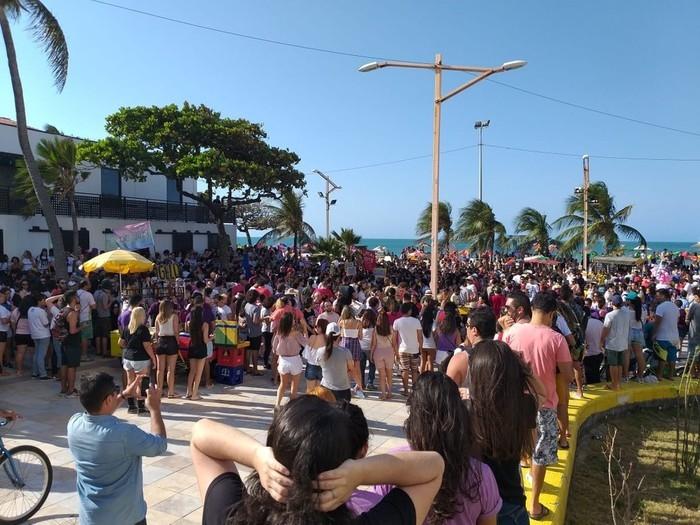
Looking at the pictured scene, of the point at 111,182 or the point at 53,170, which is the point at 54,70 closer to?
the point at 53,170

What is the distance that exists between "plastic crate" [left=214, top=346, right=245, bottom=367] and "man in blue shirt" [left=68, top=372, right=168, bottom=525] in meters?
6.31

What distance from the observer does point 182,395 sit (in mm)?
8438

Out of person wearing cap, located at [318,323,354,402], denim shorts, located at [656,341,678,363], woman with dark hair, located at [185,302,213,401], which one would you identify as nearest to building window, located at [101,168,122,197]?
woman with dark hair, located at [185,302,213,401]

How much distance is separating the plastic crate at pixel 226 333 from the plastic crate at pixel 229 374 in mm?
504

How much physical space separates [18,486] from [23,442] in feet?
7.53

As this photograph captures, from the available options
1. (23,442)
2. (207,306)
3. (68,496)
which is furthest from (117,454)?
(207,306)

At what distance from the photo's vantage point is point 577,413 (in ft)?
23.3

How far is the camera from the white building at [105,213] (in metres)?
19.9

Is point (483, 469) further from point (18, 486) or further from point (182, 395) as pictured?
point (182, 395)

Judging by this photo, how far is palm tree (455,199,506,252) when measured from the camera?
31.2 metres

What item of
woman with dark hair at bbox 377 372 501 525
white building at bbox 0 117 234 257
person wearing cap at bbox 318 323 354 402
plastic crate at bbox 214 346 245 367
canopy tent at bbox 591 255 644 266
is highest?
white building at bbox 0 117 234 257

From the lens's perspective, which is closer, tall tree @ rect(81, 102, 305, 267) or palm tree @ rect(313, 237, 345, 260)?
tall tree @ rect(81, 102, 305, 267)

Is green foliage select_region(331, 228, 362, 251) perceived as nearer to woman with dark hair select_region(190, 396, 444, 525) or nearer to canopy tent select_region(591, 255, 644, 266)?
canopy tent select_region(591, 255, 644, 266)

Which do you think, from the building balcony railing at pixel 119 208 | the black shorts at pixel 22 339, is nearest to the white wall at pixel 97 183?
the building balcony railing at pixel 119 208
